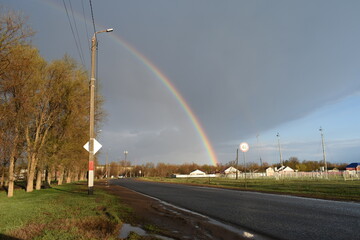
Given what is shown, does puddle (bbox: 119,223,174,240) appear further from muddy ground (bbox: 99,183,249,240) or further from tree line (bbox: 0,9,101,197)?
tree line (bbox: 0,9,101,197)

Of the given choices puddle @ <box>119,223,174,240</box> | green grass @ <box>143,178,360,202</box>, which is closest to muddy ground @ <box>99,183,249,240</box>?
puddle @ <box>119,223,174,240</box>

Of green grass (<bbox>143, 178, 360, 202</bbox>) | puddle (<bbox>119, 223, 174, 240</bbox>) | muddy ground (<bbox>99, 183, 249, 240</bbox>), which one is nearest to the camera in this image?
puddle (<bbox>119, 223, 174, 240</bbox>)

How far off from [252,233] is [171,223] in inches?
112

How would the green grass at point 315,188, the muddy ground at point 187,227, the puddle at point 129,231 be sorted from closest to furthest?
the puddle at point 129,231 < the muddy ground at point 187,227 < the green grass at point 315,188

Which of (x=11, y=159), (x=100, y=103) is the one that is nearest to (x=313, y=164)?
(x=100, y=103)

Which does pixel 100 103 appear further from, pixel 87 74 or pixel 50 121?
pixel 50 121

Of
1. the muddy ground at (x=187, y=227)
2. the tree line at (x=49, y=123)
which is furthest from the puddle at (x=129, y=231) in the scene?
the tree line at (x=49, y=123)

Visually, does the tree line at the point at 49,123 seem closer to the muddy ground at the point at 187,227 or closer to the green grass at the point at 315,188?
the muddy ground at the point at 187,227

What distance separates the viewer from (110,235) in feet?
22.4

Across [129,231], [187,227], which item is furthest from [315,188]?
[129,231]

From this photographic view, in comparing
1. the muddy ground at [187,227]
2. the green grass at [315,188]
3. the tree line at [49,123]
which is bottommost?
the green grass at [315,188]

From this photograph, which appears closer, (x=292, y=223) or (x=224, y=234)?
(x=224, y=234)

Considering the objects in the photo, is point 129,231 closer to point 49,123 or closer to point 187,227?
point 187,227

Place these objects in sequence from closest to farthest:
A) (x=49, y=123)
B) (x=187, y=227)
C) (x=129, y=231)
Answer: (x=129, y=231) → (x=187, y=227) → (x=49, y=123)
